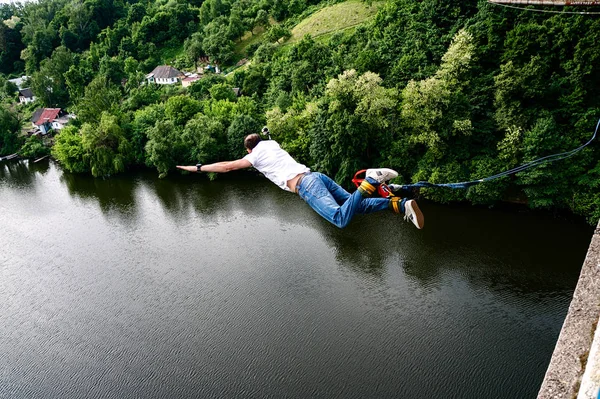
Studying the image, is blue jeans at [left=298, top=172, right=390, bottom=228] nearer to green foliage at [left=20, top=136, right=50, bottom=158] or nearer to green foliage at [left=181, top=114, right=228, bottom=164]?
green foliage at [left=181, top=114, right=228, bottom=164]

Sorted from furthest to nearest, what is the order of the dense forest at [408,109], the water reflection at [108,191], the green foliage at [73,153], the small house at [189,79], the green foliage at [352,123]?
the small house at [189,79], the green foliage at [73,153], the water reflection at [108,191], the green foliage at [352,123], the dense forest at [408,109]

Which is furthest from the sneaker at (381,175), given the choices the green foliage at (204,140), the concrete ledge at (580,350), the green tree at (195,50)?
the green tree at (195,50)

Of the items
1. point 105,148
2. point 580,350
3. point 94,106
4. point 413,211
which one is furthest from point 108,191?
point 580,350

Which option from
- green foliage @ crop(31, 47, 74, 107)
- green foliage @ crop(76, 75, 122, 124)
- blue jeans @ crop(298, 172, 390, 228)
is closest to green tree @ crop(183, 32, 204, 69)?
green foliage @ crop(31, 47, 74, 107)

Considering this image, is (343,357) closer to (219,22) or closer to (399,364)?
(399,364)

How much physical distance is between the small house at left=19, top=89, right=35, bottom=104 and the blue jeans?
2152 inches

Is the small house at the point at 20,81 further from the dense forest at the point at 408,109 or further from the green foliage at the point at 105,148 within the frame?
the green foliage at the point at 105,148

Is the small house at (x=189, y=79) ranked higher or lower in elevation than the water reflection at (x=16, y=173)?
higher

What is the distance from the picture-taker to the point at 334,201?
5941mm

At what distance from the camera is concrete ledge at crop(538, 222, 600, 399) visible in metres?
2.86

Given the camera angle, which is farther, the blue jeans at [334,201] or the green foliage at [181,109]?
the green foliage at [181,109]

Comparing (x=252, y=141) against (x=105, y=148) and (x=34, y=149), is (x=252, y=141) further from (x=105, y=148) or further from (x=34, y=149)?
(x=34, y=149)

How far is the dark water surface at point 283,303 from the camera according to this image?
12117mm

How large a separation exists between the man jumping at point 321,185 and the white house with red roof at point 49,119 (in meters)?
40.0
